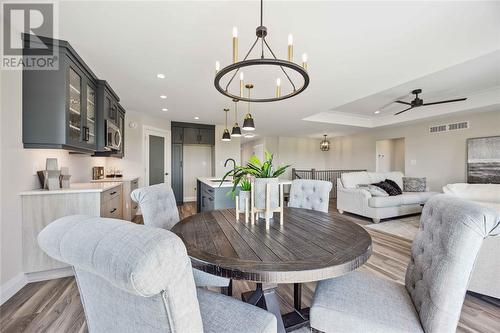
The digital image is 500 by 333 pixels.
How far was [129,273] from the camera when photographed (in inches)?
15.9

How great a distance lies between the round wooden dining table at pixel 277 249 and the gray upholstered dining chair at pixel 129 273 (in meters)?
0.37

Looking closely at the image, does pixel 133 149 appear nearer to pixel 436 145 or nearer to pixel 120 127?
pixel 120 127

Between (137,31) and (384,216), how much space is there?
498 cm

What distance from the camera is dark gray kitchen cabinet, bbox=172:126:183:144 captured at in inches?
234

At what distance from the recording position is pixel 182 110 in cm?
466

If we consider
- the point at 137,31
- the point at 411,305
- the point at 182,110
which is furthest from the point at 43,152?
the point at 411,305

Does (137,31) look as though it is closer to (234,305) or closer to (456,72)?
(234,305)

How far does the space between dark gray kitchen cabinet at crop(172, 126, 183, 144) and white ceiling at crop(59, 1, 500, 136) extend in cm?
249

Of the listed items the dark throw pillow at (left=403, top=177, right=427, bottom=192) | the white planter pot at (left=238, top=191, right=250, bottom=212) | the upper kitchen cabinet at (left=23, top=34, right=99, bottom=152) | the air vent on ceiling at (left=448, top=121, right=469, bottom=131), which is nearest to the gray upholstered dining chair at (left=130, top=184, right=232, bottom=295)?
the white planter pot at (left=238, top=191, right=250, bottom=212)

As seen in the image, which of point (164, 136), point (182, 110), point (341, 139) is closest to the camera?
point (182, 110)

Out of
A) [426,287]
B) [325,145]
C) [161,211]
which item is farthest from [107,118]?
[325,145]

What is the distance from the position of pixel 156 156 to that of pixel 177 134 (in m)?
0.94

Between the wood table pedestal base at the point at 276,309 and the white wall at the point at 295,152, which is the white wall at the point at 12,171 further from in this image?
the white wall at the point at 295,152

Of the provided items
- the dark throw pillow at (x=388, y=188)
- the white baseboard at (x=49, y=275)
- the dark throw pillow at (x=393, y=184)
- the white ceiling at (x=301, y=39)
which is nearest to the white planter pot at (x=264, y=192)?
the white ceiling at (x=301, y=39)
